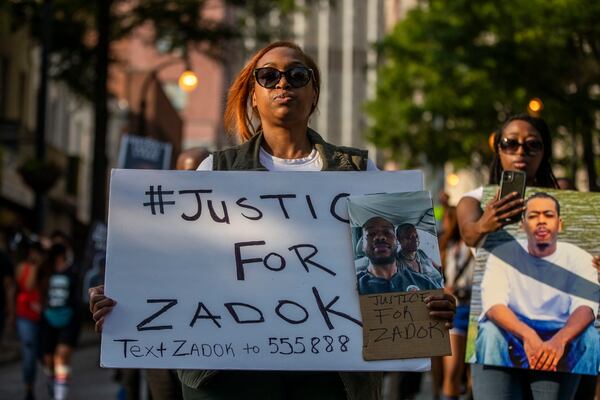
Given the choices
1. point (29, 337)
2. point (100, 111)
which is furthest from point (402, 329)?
point (100, 111)

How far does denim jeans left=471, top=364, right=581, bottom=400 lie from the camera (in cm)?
578

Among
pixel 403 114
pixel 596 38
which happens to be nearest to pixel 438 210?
pixel 403 114

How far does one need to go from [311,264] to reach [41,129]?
2142 centimetres

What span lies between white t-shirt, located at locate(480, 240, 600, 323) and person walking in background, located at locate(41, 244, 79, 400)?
744 centimetres

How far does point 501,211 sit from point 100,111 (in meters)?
22.7

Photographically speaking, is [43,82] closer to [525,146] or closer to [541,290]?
[525,146]

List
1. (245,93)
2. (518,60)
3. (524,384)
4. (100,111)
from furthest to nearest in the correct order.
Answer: (100,111) < (518,60) < (524,384) < (245,93)

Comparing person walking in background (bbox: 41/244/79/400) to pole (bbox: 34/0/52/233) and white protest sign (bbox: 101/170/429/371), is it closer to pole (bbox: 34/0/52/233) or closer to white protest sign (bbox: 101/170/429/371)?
white protest sign (bbox: 101/170/429/371)

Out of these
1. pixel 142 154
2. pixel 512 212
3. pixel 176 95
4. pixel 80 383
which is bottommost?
A: pixel 80 383

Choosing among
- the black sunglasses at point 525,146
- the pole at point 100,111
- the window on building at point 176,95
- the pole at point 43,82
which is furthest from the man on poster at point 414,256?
the window on building at point 176,95

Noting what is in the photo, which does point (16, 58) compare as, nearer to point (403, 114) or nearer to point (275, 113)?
point (403, 114)

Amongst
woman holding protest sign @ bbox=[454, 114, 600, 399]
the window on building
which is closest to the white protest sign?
woman holding protest sign @ bbox=[454, 114, 600, 399]

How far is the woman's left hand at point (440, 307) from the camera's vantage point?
4.33m

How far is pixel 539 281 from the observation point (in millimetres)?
5852
